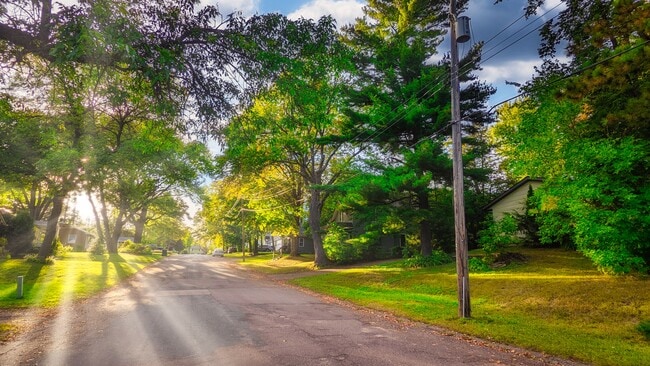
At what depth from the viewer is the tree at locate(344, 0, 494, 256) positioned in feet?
69.4

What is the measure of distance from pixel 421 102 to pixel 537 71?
21.1 feet

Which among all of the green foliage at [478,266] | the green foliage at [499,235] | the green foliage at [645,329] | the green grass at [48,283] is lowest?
the green grass at [48,283]

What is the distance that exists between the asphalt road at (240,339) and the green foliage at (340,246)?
1769 cm

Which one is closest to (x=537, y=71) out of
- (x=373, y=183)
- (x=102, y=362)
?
(x=373, y=183)

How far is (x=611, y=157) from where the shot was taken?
38.3ft

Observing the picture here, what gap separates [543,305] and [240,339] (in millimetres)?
9843

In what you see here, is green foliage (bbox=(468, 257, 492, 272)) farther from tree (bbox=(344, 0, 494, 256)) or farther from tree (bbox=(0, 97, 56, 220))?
tree (bbox=(0, 97, 56, 220))

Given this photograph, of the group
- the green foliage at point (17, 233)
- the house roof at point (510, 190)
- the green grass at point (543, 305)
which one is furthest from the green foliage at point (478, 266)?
the green foliage at point (17, 233)

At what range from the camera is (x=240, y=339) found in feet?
25.9

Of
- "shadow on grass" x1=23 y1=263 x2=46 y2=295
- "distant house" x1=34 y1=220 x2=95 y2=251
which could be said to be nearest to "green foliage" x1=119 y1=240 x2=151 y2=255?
"distant house" x1=34 y1=220 x2=95 y2=251

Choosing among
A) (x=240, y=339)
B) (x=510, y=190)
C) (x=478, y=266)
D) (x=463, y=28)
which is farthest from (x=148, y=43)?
(x=510, y=190)

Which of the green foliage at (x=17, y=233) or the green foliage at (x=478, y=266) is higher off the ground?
the green foliage at (x=17, y=233)

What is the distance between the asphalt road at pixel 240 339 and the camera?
6621 millimetres

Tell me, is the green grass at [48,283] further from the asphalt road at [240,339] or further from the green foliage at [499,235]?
the green foliage at [499,235]
